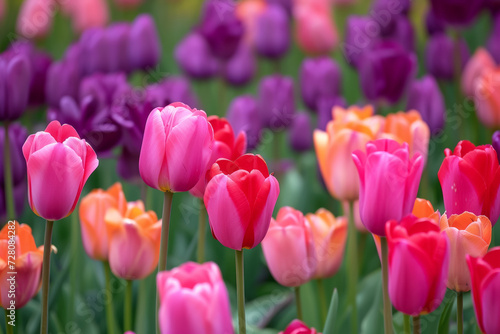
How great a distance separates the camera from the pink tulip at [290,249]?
2.55 ft

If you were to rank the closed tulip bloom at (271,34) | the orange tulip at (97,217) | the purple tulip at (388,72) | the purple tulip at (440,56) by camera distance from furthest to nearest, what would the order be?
the closed tulip bloom at (271,34) < the purple tulip at (440,56) < the purple tulip at (388,72) < the orange tulip at (97,217)

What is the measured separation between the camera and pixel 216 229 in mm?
644

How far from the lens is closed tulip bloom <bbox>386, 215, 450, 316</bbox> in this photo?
57cm

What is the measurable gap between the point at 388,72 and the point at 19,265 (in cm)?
95

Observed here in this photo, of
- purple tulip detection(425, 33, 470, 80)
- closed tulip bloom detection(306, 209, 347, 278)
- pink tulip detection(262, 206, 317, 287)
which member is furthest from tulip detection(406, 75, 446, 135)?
pink tulip detection(262, 206, 317, 287)

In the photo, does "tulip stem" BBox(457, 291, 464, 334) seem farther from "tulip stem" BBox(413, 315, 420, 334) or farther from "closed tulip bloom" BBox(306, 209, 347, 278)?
"closed tulip bloom" BBox(306, 209, 347, 278)

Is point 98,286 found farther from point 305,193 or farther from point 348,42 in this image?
point 348,42

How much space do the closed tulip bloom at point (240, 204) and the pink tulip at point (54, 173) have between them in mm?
150

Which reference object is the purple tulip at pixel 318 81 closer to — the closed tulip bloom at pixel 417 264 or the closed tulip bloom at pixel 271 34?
the closed tulip bloom at pixel 271 34

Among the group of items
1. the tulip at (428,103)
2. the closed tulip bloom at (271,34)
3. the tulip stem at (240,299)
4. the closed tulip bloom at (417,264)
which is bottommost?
the tulip stem at (240,299)

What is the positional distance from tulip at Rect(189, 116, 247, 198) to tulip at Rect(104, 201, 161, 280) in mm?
98

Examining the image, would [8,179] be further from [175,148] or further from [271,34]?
[271,34]

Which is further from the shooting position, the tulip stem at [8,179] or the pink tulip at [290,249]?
the tulip stem at [8,179]

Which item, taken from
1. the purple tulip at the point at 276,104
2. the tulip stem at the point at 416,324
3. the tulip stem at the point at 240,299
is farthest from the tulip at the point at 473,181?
the purple tulip at the point at 276,104
